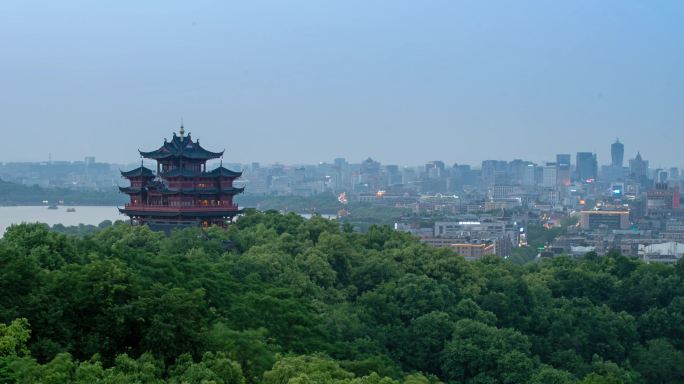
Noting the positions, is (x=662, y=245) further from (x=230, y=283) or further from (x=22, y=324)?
(x=22, y=324)

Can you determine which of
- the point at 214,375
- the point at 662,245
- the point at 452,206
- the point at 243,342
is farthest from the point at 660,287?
the point at 452,206

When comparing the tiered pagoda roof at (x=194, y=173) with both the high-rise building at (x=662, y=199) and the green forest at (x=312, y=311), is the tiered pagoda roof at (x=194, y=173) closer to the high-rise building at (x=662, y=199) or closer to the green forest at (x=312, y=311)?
the green forest at (x=312, y=311)

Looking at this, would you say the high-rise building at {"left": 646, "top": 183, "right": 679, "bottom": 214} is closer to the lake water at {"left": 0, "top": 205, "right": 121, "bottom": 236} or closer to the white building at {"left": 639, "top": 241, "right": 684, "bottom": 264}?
the white building at {"left": 639, "top": 241, "right": 684, "bottom": 264}

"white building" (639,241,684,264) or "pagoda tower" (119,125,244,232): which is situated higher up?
"pagoda tower" (119,125,244,232)

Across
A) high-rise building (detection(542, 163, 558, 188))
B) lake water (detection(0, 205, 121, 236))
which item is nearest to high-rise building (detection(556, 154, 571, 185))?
high-rise building (detection(542, 163, 558, 188))

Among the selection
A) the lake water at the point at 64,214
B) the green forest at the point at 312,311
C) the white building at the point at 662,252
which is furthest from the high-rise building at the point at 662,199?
the green forest at the point at 312,311

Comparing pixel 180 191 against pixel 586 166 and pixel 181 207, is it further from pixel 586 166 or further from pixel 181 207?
pixel 586 166

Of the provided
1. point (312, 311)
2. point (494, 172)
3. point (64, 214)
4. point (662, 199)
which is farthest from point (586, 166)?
point (312, 311)
